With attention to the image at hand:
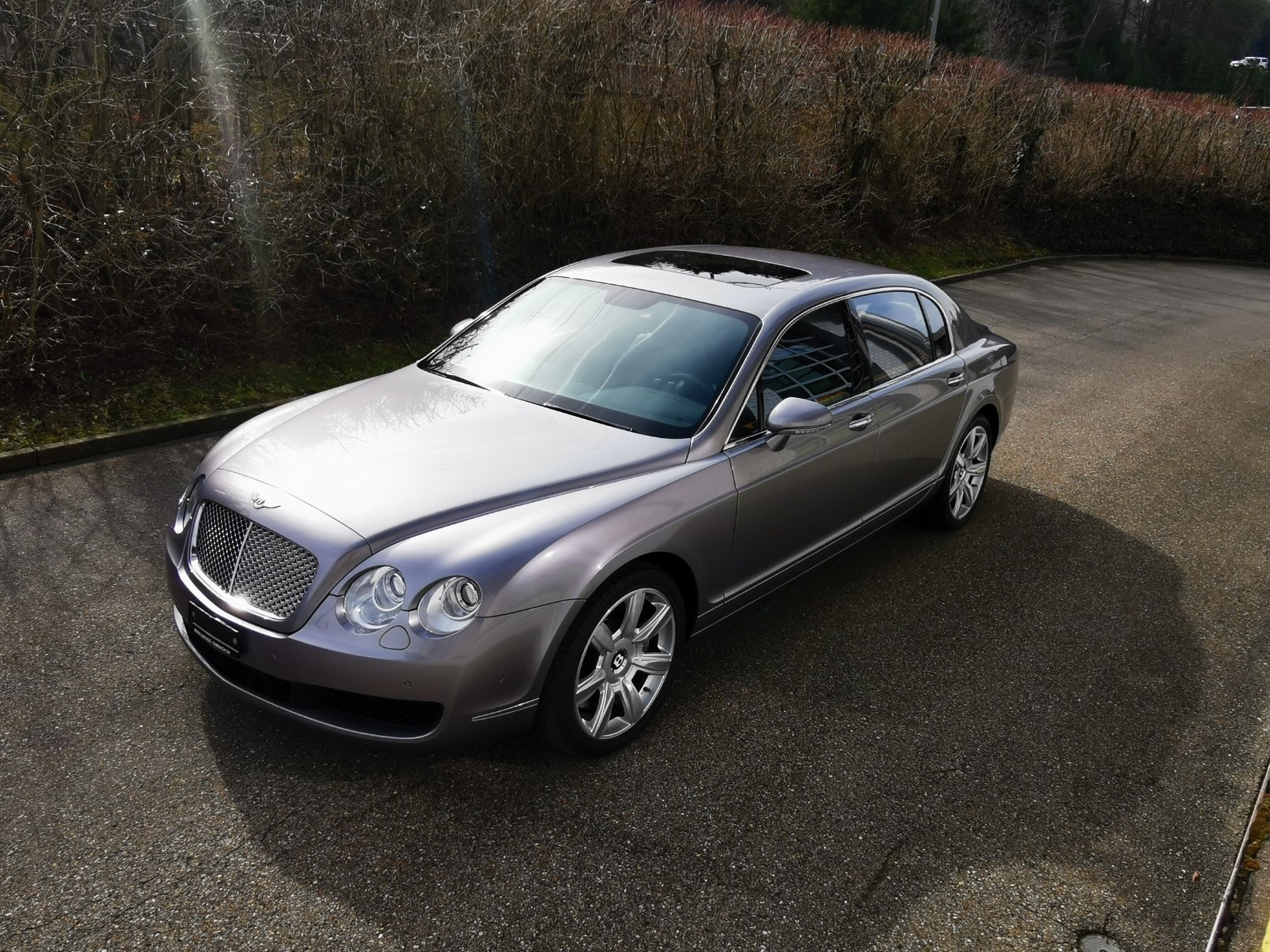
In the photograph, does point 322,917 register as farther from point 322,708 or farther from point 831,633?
point 831,633

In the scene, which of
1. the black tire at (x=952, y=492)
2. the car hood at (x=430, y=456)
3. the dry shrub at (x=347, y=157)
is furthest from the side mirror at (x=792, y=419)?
the dry shrub at (x=347, y=157)

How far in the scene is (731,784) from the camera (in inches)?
145

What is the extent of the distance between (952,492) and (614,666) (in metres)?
3.03

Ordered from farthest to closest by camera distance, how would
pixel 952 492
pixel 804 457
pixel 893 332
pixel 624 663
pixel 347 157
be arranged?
pixel 347 157, pixel 952 492, pixel 893 332, pixel 804 457, pixel 624 663

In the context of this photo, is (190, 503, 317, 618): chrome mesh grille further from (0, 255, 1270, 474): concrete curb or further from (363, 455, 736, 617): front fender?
(0, 255, 1270, 474): concrete curb

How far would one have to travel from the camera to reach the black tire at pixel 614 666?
11.4 feet

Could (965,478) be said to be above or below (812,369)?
below

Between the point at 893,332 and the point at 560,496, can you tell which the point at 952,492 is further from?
the point at 560,496

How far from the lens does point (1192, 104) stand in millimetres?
29125

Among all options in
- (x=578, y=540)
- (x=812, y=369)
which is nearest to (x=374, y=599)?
(x=578, y=540)

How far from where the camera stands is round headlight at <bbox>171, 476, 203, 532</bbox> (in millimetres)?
3871

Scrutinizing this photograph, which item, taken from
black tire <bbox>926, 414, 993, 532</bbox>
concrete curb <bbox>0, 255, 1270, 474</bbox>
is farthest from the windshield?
concrete curb <bbox>0, 255, 1270, 474</bbox>

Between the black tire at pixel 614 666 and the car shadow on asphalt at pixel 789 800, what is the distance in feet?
0.46

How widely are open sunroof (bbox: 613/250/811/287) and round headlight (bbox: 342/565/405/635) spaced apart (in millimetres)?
2327
